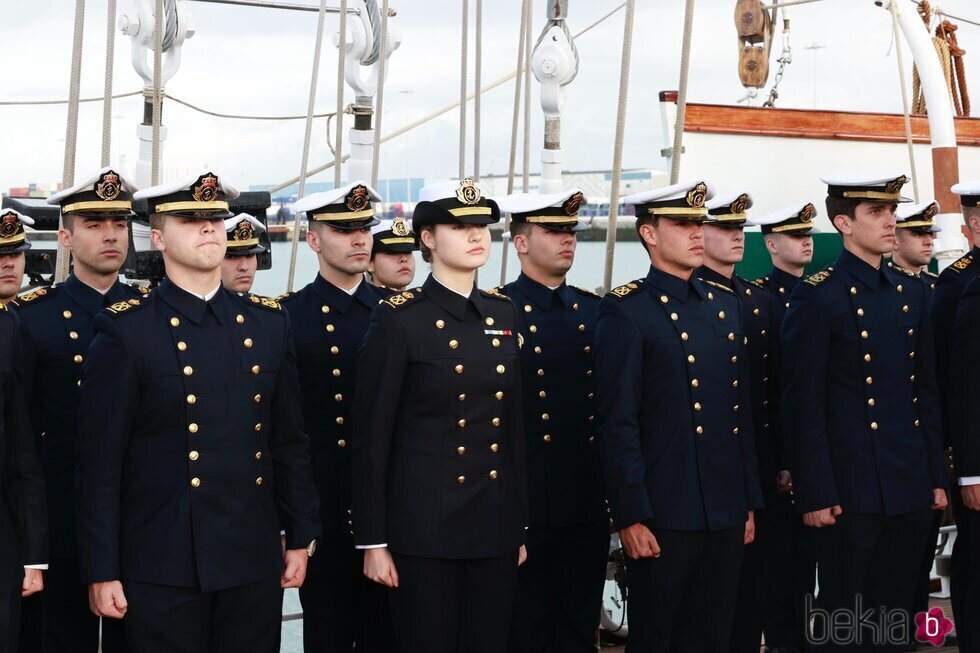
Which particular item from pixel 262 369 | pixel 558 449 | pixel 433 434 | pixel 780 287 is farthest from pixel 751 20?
pixel 262 369

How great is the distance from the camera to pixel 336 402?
14.4 ft

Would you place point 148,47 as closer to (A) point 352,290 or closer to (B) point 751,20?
(A) point 352,290

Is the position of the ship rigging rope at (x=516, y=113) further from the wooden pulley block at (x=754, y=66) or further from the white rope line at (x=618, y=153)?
the wooden pulley block at (x=754, y=66)

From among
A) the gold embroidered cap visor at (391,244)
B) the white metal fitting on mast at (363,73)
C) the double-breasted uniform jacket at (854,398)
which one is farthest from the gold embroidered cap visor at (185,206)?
the white metal fitting on mast at (363,73)

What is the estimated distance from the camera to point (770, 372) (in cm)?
518

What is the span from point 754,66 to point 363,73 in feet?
22.0

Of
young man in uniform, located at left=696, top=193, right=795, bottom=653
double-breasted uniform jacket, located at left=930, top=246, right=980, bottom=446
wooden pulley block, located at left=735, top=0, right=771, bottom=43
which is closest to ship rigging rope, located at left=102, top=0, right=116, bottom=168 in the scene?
young man in uniform, located at left=696, top=193, right=795, bottom=653

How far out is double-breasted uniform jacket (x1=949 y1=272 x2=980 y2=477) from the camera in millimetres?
4645

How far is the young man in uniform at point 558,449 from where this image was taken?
4.59 metres

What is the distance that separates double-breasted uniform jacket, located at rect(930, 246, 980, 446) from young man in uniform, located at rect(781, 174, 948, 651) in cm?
46

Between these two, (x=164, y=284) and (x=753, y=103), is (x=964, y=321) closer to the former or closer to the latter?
(x=164, y=284)

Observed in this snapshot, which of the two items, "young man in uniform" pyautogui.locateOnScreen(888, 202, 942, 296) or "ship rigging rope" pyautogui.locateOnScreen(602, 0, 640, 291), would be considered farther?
"young man in uniform" pyautogui.locateOnScreen(888, 202, 942, 296)

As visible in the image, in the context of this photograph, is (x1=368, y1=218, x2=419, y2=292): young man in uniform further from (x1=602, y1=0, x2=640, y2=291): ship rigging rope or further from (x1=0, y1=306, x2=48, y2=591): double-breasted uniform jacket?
(x1=0, y1=306, x2=48, y2=591): double-breasted uniform jacket

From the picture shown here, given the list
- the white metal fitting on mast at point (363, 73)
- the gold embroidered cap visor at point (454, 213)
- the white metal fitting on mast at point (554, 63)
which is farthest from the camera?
the white metal fitting on mast at point (363, 73)
